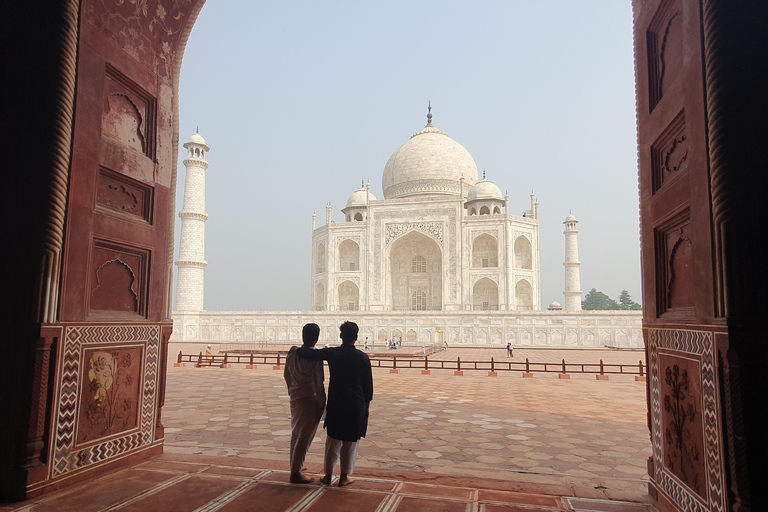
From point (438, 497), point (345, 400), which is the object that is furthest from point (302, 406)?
point (438, 497)

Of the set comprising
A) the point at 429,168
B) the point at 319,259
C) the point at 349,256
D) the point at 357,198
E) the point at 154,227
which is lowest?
the point at 154,227

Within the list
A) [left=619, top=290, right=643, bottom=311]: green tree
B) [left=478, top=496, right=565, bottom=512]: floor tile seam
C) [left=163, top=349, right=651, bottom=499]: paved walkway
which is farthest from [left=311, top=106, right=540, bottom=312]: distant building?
[left=619, top=290, right=643, bottom=311]: green tree

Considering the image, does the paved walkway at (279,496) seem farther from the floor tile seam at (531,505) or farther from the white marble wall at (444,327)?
the white marble wall at (444,327)

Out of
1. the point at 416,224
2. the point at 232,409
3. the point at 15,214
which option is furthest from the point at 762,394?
→ the point at 416,224

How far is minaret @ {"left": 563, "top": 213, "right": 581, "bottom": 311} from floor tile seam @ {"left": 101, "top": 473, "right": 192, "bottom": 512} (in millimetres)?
28974

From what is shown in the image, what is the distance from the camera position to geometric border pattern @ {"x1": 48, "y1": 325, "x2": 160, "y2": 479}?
328 centimetres

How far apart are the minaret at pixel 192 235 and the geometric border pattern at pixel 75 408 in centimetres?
2243

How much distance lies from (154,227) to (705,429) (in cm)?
401

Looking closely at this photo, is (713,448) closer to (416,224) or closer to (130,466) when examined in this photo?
(130,466)

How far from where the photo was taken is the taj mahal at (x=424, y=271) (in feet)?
73.6

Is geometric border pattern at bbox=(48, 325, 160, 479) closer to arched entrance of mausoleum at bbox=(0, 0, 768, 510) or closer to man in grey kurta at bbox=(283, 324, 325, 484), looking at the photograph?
arched entrance of mausoleum at bbox=(0, 0, 768, 510)

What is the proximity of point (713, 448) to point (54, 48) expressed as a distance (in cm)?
443

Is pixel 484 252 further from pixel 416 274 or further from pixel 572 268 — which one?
pixel 572 268

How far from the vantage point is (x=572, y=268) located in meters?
30.2
